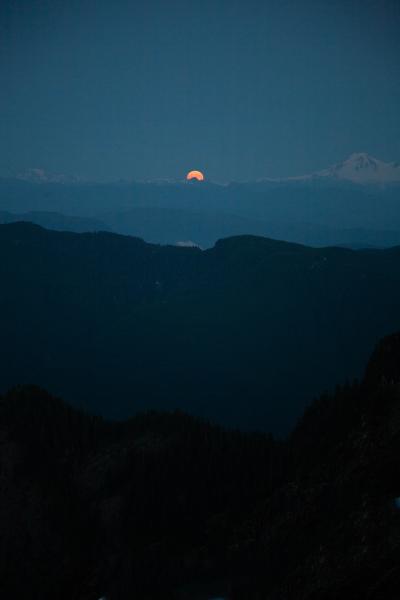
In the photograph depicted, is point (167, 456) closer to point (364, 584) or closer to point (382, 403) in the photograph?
point (382, 403)

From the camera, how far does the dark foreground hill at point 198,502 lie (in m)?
52.9

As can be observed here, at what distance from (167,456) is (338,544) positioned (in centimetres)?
6039

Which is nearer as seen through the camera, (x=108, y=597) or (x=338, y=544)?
(x=338, y=544)

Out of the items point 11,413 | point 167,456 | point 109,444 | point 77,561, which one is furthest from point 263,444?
point 11,413

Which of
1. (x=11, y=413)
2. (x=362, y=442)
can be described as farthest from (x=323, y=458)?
(x=11, y=413)

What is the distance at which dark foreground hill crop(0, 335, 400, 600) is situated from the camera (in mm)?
52938

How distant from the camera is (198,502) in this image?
3789 inches

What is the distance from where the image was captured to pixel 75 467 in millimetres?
109625

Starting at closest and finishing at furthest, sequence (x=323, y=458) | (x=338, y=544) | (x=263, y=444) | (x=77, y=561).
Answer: (x=338, y=544), (x=323, y=458), (x=77, y=561), (x=263, y=444)

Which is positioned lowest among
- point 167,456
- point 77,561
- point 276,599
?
point 77,561

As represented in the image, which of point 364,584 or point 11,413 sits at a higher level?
point 364,584

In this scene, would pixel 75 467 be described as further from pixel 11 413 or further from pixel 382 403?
pixel 382 403

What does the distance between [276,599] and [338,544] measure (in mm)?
8954

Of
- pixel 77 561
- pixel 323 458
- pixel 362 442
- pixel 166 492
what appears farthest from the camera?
pixel 166 492
